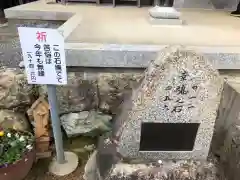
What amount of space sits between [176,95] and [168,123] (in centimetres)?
16

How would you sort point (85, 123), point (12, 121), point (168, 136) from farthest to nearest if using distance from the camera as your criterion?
point (85, 123), point (12, 121), point (168, 136)

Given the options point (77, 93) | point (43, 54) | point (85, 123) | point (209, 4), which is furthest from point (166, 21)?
point (43, 54)

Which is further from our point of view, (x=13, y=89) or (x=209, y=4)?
(x=209, y=4)

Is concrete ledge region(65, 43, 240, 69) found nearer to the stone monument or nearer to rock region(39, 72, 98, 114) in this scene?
rock region(39, 72, 98, 114)

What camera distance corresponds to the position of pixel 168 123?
46.9 inches

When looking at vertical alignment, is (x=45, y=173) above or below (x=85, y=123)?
below

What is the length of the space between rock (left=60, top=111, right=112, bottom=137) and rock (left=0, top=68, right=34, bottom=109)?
1.08ft

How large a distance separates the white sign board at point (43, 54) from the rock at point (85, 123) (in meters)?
0.60

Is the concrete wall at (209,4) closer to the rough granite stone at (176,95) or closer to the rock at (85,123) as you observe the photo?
the rock at (85,123)

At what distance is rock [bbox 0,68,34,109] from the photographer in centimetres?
182

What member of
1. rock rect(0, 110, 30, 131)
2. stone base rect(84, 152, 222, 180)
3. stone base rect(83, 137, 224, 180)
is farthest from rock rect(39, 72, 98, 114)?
stone base rect(84, 152, 222, 180)

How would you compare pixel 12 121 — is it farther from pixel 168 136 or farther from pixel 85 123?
pixel 168 136

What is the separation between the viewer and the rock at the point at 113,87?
1.79 metres

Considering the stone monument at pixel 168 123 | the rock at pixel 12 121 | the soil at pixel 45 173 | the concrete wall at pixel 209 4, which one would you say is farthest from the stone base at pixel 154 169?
the concrete wall at pixel 209 4
